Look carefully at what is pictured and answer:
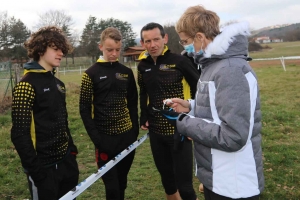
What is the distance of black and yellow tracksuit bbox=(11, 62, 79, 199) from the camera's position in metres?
2.33

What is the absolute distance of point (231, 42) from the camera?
1.89 metres

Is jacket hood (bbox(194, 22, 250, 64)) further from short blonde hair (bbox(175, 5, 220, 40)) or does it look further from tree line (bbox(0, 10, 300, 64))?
tree line (bbox(0, 10, 300, 64))

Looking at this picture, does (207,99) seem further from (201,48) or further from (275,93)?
(275,93)

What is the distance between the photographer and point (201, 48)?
208cm

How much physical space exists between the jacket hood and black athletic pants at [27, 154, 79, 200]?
168 centimetres

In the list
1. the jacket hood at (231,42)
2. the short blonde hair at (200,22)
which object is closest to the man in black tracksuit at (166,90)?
the short blonde hair at (200,22)

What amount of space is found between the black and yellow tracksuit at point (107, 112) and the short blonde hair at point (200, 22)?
57.6 inches

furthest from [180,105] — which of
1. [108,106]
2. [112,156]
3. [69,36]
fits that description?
[69,36]

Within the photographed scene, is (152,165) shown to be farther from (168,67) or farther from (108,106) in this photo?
(168,67)

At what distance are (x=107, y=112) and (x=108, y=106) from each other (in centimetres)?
7

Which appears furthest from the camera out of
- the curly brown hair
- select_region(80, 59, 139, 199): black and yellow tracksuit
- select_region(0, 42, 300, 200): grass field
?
select_region(0, 42, 300, 200): grass field

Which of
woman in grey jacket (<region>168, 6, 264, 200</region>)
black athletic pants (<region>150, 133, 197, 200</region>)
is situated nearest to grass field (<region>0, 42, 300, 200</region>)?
black athletic pants (<region>150, 133, 197, 200</region>)

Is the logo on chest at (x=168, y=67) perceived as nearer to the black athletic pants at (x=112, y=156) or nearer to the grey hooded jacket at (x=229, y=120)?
the black athletic pants at (x=112, y=156)

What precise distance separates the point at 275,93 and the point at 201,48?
1148 cm
